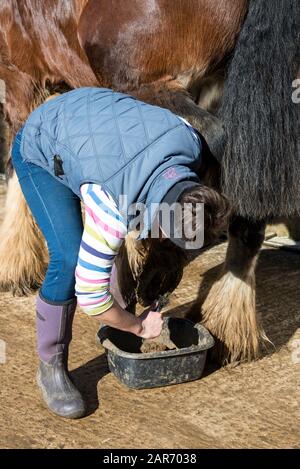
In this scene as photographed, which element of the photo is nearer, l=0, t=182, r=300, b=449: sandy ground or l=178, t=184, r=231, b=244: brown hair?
l=178, t=184, r=231, b=244: brown hair

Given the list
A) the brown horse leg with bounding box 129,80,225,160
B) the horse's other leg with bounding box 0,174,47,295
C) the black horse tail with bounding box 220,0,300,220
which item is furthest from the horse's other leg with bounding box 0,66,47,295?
the black horse tail with bounding box 220,0,300,220

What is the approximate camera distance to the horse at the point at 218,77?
119 inches

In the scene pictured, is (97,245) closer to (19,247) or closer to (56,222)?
(56,222)

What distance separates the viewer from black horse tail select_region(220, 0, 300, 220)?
118 inches

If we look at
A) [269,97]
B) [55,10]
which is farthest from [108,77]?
[269,97]

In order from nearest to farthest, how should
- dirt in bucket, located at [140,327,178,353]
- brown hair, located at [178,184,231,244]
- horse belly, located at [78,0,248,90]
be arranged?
brown hair, located at [178,184,231,244] → horse belly, located at [78,0,248,90] → dirt in bucket, located at [140,327,178,353]

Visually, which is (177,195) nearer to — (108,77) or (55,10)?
(108,77)

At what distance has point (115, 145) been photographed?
2529mm

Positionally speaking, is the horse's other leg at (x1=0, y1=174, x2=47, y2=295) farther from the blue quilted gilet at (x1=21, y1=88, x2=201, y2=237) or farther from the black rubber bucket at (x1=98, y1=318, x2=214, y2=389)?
the blue quilted gilet at (x1=21, y1=88, x2=201, y2=237)

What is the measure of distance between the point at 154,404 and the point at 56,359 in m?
0.39

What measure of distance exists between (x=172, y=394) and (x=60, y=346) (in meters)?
0.46

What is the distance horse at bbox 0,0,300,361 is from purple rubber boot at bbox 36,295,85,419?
639 millimetres

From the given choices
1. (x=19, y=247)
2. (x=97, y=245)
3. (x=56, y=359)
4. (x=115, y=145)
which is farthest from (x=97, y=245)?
(x=19, y=247)

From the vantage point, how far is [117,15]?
3.29 meters
